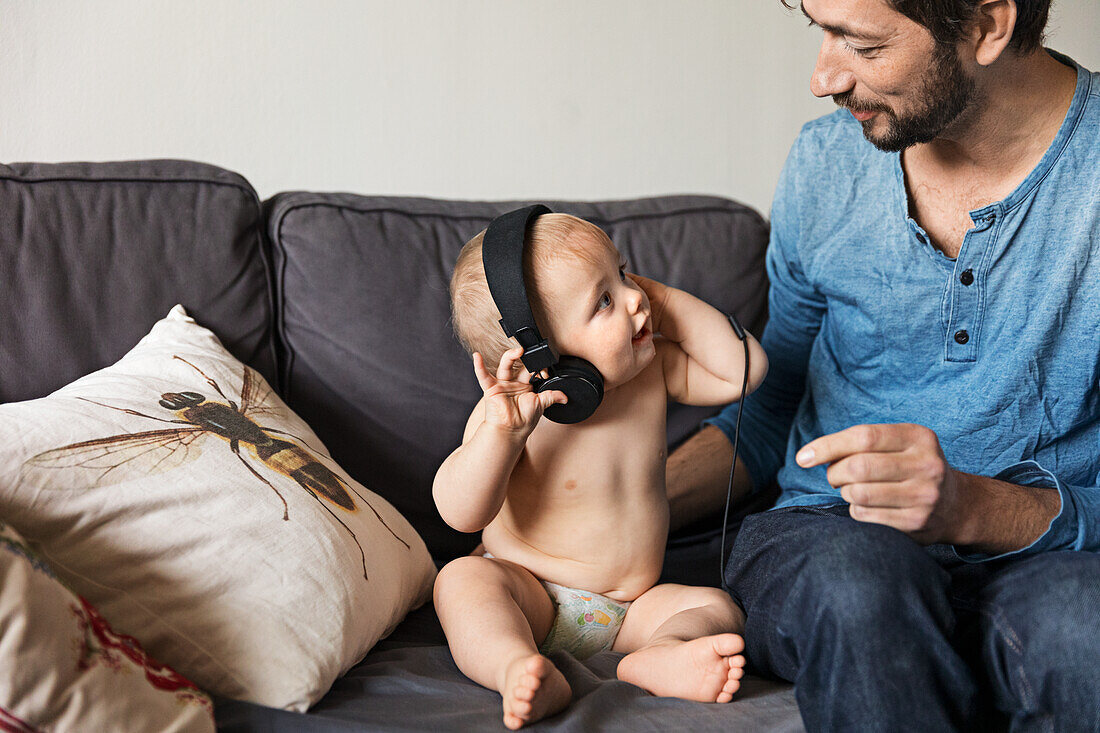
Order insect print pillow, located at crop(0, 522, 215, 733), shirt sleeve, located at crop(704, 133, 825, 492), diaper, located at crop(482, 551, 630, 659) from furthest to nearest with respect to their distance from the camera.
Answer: shirt sleeve, located at crop(704, 133, 825, 492) → diaper, located at crop(482, 551, 630, 659) → insect print pillow, located at crop(0, 522, 215, 733)

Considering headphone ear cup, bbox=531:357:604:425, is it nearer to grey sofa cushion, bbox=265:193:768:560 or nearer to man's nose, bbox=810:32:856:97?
grey sofa cushion, bbox=265:193:768:560

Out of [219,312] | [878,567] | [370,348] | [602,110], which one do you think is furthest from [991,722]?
[602,110]

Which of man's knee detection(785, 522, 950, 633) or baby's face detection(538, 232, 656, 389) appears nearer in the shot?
man's knee detection(785, 522, 950, 633)

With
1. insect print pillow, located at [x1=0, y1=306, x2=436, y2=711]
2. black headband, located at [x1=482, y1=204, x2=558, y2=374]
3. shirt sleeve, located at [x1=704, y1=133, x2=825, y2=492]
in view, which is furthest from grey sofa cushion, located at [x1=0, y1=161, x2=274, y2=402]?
shirt sleeve, located at [x1=704, y1=133, x2=825, y2=492]

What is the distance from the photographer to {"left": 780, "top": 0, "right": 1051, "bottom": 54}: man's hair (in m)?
1.00

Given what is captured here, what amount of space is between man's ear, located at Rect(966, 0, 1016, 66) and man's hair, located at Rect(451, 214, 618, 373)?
0.53 m

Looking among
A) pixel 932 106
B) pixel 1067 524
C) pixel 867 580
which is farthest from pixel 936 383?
pixel 867 580

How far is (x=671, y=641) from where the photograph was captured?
98cm

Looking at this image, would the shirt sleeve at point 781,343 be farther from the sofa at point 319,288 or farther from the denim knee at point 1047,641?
the denim knee at point 1047,641

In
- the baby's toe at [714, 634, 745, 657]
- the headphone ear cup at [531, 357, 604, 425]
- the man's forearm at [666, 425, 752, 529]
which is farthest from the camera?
the man's forearm at [666, 425, 752, 529]

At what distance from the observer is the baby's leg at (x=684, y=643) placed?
35.7 inches

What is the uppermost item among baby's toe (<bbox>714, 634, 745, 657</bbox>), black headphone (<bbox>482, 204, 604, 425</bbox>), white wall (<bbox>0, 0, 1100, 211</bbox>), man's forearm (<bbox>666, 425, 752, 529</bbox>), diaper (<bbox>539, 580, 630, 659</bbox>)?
white wall (<bbox>0, 0, 1100, 211</bbox>)

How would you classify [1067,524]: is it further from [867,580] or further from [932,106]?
[932,106]

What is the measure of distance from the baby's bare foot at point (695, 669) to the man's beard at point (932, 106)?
26.6 inches
